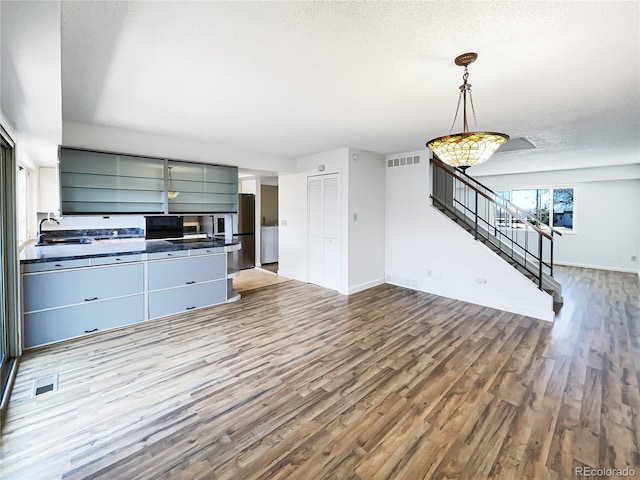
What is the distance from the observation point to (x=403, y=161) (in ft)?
17.8

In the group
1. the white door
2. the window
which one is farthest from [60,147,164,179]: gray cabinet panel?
the window

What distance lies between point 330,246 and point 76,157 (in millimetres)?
3795

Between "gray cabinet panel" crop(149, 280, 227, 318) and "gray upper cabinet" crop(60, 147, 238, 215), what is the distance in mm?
1170

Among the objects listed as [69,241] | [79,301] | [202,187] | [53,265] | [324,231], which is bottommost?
[79,301]

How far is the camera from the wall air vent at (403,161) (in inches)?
207

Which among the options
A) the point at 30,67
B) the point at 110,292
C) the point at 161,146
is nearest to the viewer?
the point at 30,67

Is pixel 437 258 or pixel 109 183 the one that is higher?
pixel 109 183

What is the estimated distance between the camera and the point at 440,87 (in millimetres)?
2537

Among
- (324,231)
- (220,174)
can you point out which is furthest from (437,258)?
(220,174)

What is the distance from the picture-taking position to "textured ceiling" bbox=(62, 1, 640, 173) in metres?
1.62

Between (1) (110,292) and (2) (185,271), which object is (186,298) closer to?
(2) (185,271)

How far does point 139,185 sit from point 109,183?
34 centimetres

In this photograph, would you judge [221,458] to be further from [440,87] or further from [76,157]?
[76,157]

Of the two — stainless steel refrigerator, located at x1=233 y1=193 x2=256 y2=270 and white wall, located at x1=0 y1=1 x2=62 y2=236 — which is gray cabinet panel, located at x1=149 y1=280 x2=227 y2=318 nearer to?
white wall, located at x1=0 y1=1 x2=62 y2=236
